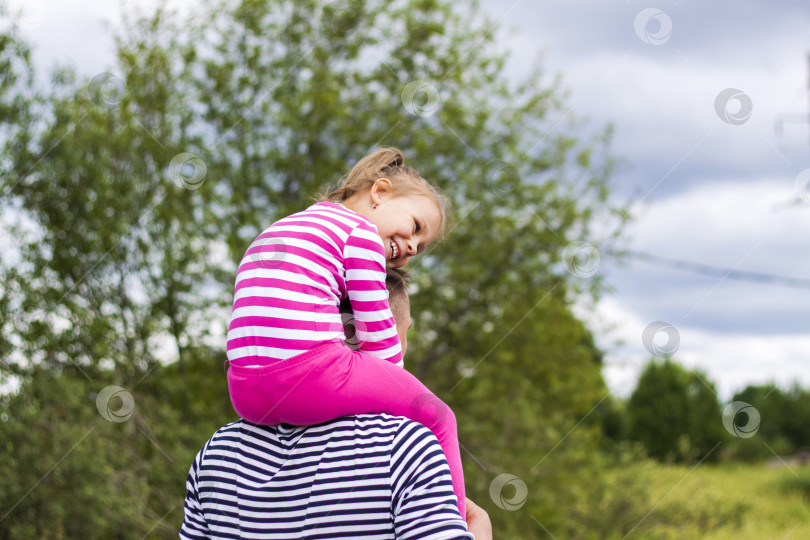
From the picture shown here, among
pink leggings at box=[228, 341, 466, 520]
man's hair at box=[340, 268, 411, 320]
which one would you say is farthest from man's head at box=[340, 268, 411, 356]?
pink leggings at box=[228, 341, 466, 520]

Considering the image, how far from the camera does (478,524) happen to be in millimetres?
1371

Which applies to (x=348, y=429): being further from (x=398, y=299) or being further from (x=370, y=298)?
(x=398, y=299)

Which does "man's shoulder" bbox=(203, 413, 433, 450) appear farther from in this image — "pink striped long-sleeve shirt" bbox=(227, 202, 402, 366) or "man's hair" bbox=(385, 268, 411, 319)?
"man's hair" bbox=(385, 268, 411, 319)

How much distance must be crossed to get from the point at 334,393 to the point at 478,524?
34 centimetres

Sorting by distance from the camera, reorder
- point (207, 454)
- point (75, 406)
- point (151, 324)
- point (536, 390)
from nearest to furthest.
A: 1. point (207, 454)
2. point (75, 406)
3. point (151, 324)
4. point (536, 390)

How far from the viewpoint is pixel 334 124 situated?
8.05 m

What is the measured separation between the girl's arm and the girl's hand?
11.4 inches

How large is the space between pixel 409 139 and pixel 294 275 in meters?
6.76

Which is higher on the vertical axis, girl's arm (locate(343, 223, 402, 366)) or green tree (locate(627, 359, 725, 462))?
girl's arm (locate(343, 223, 402, 366))

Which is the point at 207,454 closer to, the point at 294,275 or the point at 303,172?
the point at 294,275

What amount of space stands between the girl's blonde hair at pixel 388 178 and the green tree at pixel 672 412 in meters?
14.9

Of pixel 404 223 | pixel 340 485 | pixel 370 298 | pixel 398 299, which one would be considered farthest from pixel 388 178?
pixel 340 485

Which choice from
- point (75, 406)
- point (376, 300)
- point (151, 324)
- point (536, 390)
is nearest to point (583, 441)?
point (536, 390)

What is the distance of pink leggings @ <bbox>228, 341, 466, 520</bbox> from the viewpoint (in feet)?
4.28
